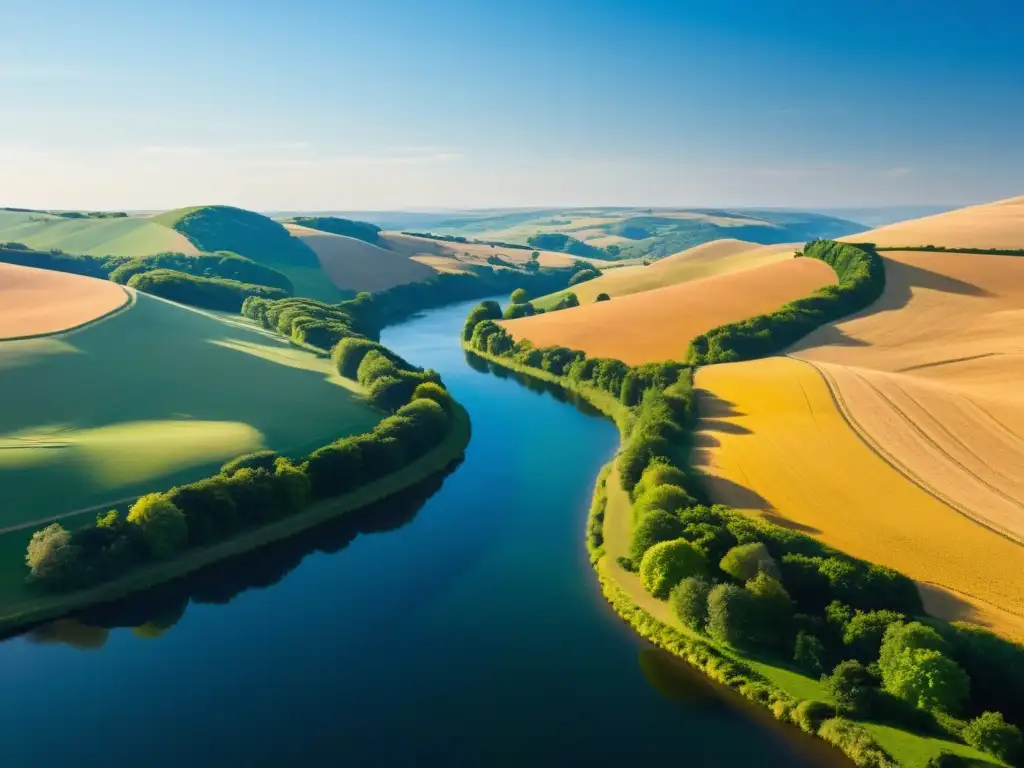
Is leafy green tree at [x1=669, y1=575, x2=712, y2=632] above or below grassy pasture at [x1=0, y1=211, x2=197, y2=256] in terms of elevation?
below

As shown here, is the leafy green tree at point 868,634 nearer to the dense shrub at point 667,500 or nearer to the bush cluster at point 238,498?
the dense shrub at point 667,500

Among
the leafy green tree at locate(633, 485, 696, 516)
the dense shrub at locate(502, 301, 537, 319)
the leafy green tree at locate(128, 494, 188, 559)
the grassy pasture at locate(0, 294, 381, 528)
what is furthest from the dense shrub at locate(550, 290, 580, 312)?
the leafy green tree at locate(128, 494, 188, 559)

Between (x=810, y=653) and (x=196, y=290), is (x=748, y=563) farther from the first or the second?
(x=196, y=290)

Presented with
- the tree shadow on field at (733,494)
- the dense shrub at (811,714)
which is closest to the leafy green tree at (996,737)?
the dense shrub at (811,714)

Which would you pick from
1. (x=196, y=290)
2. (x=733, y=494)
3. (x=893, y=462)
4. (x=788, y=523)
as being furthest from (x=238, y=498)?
(x=196, y=290)

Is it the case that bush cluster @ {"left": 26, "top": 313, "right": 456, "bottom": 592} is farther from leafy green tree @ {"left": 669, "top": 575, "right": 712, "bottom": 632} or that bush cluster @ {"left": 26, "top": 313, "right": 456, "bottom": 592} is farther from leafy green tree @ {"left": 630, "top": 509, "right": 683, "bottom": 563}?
leafy green tree @ {"left": 669, "top": 575, "right": 712, "bottom": 632}

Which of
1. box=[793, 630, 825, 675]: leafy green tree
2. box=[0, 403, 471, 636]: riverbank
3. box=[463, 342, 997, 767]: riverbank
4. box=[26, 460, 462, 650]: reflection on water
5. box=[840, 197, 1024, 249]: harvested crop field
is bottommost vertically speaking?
box=[26, 460, 462, 650]: reflection on water
